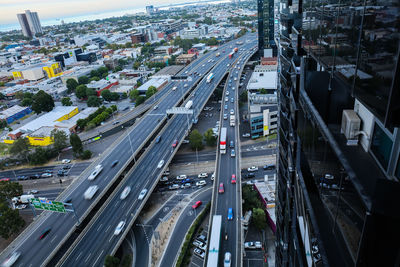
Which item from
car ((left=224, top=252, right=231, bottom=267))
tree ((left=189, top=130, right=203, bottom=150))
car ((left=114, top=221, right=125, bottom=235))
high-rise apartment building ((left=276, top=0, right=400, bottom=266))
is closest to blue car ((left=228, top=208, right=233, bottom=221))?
car ((left=224, top=252, right=231, bottom=267))

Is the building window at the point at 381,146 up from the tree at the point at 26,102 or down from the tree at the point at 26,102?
up

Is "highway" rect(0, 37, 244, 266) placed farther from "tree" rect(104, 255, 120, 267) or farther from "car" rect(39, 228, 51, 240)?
"tree" rect(104, 255, 120, 267)

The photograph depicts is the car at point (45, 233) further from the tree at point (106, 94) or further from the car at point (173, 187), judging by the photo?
the tree at point (106, 94)

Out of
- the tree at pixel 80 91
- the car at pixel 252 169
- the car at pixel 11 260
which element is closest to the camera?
the car at pixel 11 260

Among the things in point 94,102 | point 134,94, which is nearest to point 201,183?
point 134,94

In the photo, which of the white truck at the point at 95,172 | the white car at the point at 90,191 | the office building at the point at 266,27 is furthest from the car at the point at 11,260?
the office building at the point at 266,27

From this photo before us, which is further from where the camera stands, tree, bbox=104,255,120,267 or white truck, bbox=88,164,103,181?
white truck, bbox=88,164,103,181

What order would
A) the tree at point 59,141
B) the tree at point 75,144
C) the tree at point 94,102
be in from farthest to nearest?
1. the tree at point 94,102
2. the tree at point 59,141
3. the tree at point 75,144
